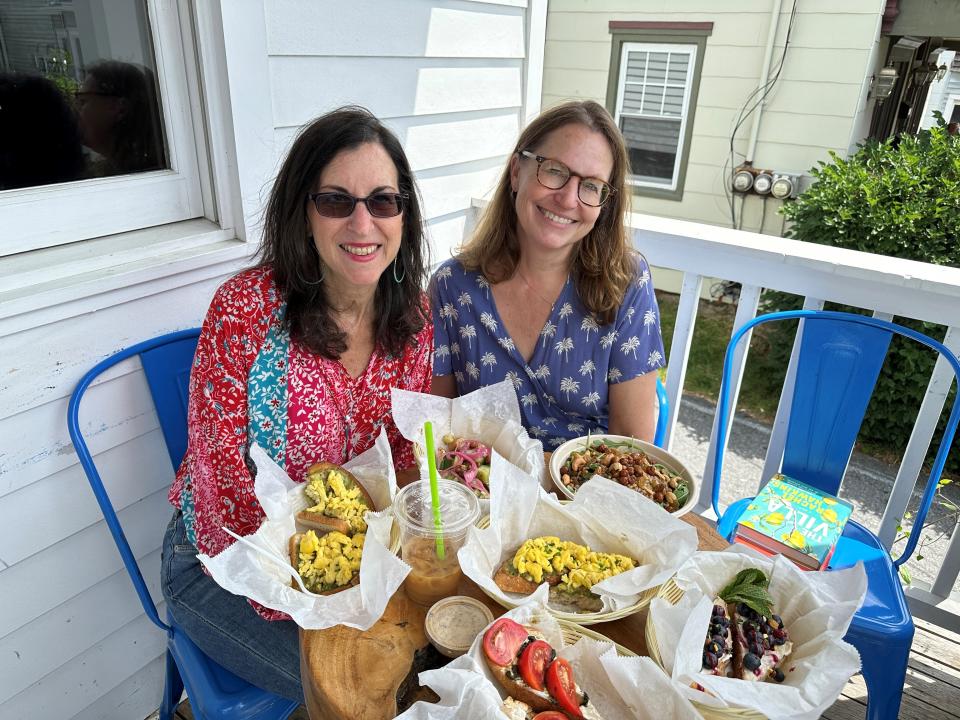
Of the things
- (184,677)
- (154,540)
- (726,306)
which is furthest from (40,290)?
(726,306)

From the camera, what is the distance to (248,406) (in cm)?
149

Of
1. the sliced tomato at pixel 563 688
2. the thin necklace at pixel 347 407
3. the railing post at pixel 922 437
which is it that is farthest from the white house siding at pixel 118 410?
the railing post at pixel 922 437

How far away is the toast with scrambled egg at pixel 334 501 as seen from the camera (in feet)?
4.05

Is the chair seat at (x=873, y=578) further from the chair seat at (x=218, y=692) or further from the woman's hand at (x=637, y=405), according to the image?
the chair seat at (x=218, y=692)

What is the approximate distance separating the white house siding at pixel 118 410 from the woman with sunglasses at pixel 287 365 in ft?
0.85

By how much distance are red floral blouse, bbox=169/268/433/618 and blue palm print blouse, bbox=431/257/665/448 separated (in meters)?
0.41

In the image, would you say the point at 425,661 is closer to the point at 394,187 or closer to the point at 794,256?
the point at 394,187

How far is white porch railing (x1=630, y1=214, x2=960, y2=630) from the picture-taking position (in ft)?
6.21

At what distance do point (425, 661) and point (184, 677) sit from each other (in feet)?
2.58

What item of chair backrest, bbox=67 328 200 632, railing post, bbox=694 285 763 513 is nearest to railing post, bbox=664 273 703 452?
railing post, bbox=694 285 763 513

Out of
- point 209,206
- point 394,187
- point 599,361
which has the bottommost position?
point 599,361

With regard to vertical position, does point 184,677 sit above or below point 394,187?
below

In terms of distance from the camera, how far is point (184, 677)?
1492 millimetres

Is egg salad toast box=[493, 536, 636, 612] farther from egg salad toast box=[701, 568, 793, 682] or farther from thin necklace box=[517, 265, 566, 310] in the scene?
thin necklace box=[517, 265, 566, 310]
